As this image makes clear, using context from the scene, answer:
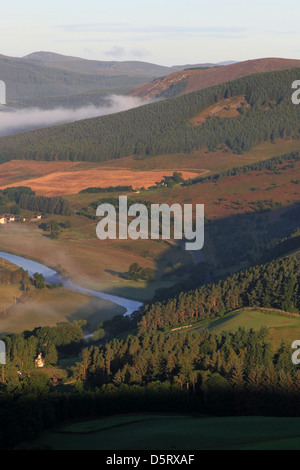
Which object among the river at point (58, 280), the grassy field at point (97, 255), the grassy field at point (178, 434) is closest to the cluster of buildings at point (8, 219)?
the grassy field at point (97, 255)

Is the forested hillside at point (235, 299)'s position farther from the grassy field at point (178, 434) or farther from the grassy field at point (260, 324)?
the grassy field at point (178, 434)

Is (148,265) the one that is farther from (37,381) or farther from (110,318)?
(37,381)

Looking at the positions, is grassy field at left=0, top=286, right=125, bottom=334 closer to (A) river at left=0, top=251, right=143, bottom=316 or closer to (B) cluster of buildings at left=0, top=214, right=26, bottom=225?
(A) river at left=0, top=251, right=143, bottom=316

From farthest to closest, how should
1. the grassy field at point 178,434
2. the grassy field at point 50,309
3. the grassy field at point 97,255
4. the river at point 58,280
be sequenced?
the grassy field at point 97,255, the river at point 58,280, the grassy field at point 50,309, the grassy field at point 178,434

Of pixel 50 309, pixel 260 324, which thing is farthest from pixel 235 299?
pixel 50 309
